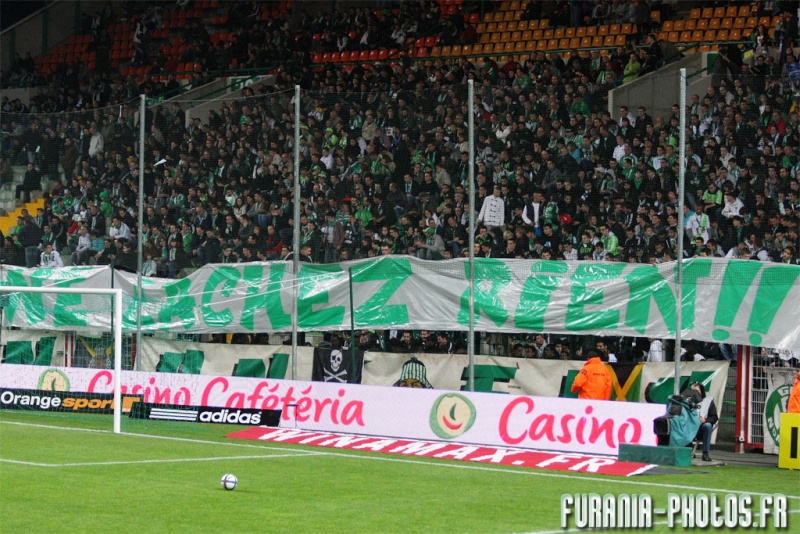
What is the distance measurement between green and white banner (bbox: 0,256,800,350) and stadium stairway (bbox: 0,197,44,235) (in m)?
1.25

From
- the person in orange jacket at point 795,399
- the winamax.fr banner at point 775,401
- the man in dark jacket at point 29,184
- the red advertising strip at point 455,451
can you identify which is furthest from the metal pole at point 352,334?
the man in dark jacket at point 29,184

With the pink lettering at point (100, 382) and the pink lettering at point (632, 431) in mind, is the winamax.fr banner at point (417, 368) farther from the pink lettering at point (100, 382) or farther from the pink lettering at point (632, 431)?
the pink lettering at point (632, 431)

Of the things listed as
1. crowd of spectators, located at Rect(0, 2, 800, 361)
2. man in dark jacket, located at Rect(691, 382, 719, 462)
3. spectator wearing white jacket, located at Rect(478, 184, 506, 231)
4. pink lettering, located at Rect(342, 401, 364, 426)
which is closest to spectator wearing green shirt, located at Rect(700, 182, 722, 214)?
crowd of spectators, located at Rect(0, 2, 800, 361)

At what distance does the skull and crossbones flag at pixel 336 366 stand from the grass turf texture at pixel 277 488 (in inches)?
109

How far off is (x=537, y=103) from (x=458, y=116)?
4.45ft

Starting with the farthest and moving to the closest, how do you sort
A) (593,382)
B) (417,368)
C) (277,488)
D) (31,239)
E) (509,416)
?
(31,239)
(417,368)
(593,382)
(509,416)
(277,488)

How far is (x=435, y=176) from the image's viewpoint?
19125 millimetres

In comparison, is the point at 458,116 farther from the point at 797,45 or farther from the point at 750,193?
the point at 797,45

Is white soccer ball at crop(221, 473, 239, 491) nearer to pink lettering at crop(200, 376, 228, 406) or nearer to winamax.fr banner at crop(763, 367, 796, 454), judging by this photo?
pink lettering at crop(200, 376, 228, 406)

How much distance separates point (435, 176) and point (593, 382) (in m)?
3.99

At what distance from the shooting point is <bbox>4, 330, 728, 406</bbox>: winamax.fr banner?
726 inches

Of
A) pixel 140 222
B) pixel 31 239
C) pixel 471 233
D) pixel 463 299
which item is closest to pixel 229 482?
pixel 471 233

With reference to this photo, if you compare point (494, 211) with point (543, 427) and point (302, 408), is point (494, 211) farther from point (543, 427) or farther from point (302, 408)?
point (302, 408)

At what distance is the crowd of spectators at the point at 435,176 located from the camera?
17.3 meters
